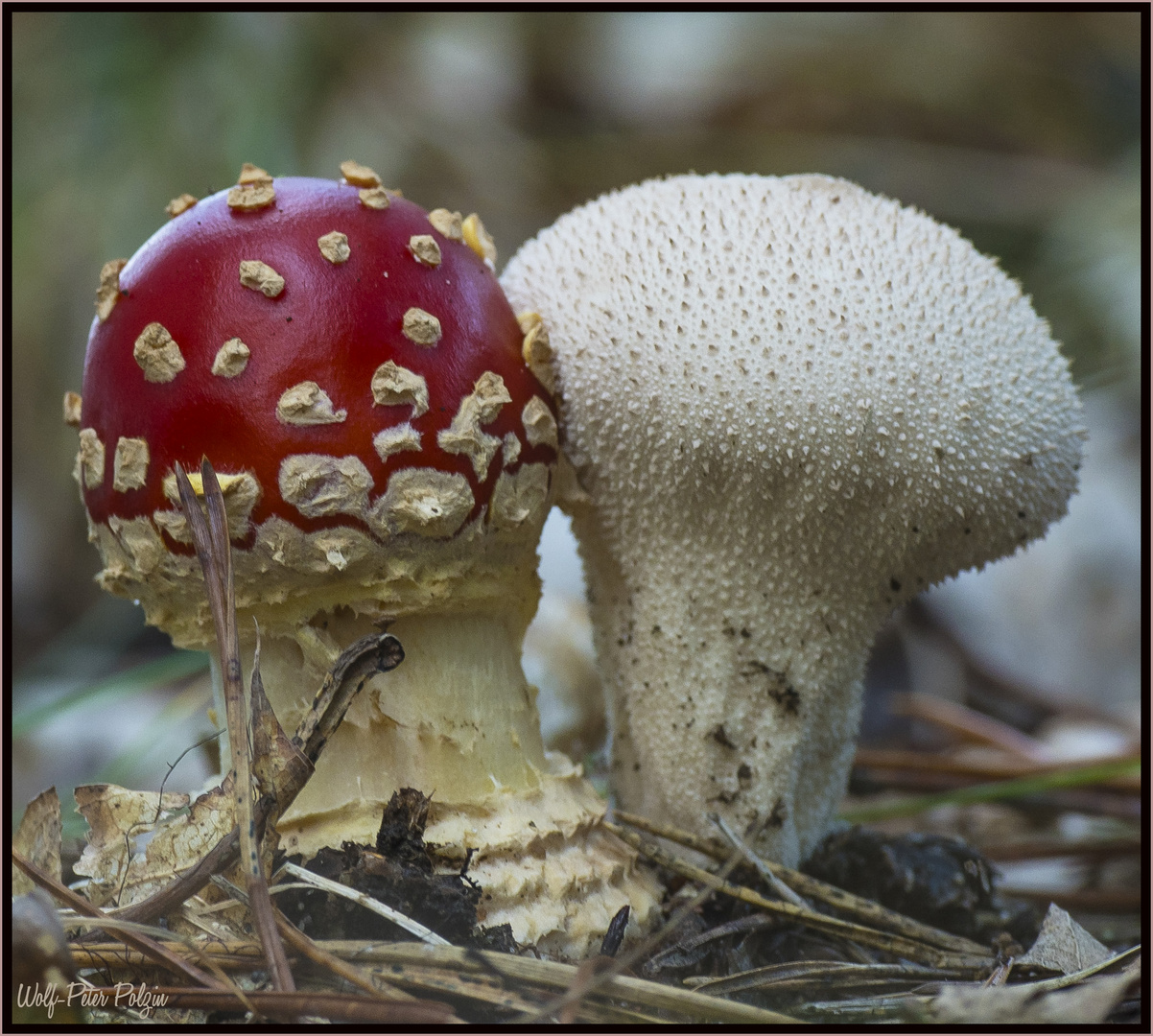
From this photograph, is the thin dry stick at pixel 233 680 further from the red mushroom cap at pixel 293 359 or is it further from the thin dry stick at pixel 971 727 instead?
the thin dry stick at pixel 971 727

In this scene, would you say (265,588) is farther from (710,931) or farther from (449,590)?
(710,931)

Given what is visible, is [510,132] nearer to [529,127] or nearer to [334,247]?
[529,127]

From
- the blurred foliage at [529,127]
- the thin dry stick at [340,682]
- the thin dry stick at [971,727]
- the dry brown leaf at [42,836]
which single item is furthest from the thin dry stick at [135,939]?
the blurred foliage at [529,127]

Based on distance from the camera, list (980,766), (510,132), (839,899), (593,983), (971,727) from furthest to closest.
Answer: (510,132)
(971,727)
(980,766)
(839,899)
(593,983)

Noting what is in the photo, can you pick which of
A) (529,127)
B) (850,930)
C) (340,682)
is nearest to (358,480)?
(340,682)

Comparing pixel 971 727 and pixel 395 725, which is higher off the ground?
pixel 395 725

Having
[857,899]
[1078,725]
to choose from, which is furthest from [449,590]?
[1078,725]
